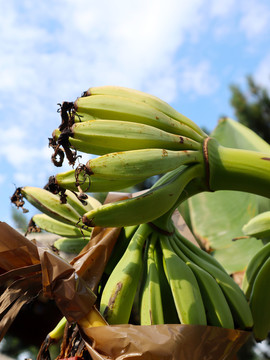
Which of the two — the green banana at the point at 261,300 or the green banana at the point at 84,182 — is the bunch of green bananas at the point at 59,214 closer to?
the green banana at the point at 84,182

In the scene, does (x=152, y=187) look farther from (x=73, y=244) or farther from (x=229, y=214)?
(x=229, y=214)

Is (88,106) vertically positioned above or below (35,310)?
above

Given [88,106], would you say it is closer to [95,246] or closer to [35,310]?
[95,246]

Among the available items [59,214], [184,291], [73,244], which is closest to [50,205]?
[59,214]

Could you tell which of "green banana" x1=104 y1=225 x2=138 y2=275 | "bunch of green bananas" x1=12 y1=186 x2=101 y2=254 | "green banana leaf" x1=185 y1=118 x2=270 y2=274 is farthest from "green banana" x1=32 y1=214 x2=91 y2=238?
"green banana leaf" x1=185 y1=118 x2=270 y2=274

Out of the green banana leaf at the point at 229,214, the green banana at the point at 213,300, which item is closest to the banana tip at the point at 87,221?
the green banana at the point at 213,300

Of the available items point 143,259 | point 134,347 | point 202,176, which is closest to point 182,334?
point 134,347

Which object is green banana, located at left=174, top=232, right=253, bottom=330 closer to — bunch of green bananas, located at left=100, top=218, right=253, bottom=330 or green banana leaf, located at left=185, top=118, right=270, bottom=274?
bunch of green bananas, located at left=100, top=218, right=253, bottom=330
